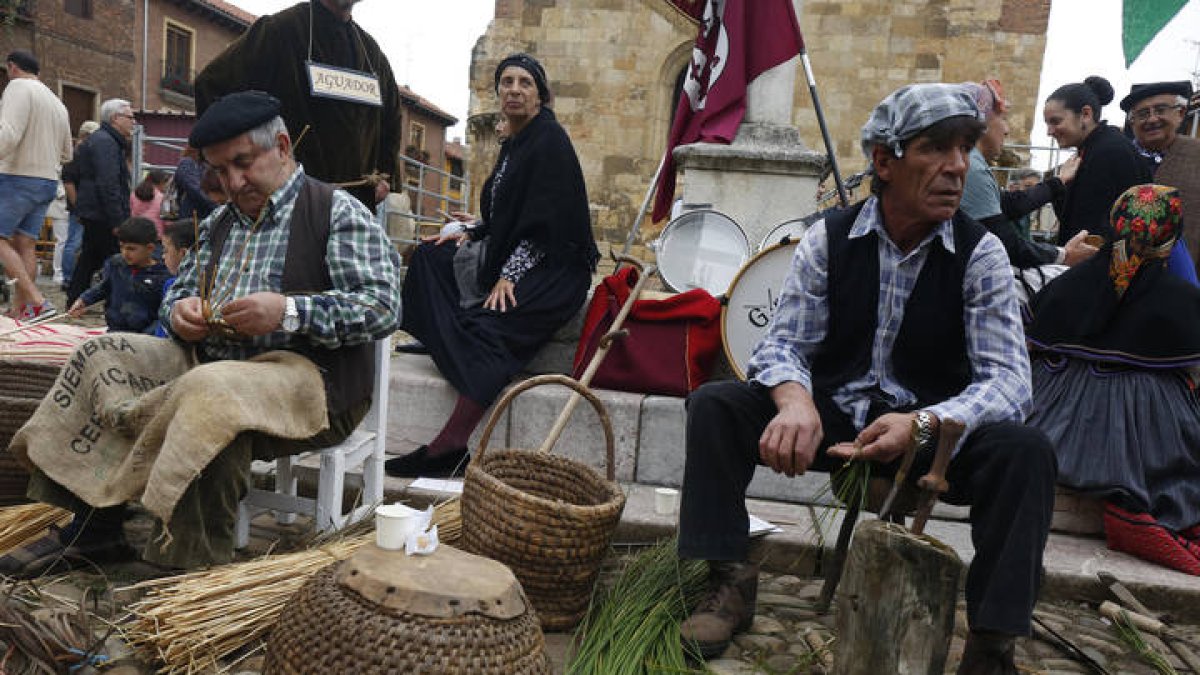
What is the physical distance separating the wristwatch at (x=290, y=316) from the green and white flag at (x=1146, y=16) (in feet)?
8.79

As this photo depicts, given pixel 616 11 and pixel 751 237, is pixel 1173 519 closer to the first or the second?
pixel 751 237

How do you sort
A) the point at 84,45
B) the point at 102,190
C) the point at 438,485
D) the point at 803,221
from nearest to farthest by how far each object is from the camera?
the point at 438,485
the point at 803,221
the point at 102,190
the point at 84,45

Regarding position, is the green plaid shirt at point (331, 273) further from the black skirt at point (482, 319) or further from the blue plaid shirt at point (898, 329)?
the blue plaid shirt at point (898, 329)

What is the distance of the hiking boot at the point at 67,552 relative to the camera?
2523 millimetres

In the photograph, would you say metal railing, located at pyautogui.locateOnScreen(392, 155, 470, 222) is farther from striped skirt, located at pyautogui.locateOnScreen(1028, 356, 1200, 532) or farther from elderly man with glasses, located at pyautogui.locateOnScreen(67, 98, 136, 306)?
striped skirt, located at pyautogui.locateOnScreen(1028, 356, 1200, 532)

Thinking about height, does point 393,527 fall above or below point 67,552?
above

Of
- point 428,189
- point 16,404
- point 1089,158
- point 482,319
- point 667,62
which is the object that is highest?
point 667,62

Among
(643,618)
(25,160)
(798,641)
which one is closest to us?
(643,618)

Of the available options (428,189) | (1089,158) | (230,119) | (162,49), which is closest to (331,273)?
(230,119)

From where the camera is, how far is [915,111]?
2234 mm

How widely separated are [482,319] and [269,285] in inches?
50.5

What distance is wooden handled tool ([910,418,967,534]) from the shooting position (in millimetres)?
1972

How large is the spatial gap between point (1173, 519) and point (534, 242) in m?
2.91

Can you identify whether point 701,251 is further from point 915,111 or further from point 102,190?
point 102,190
